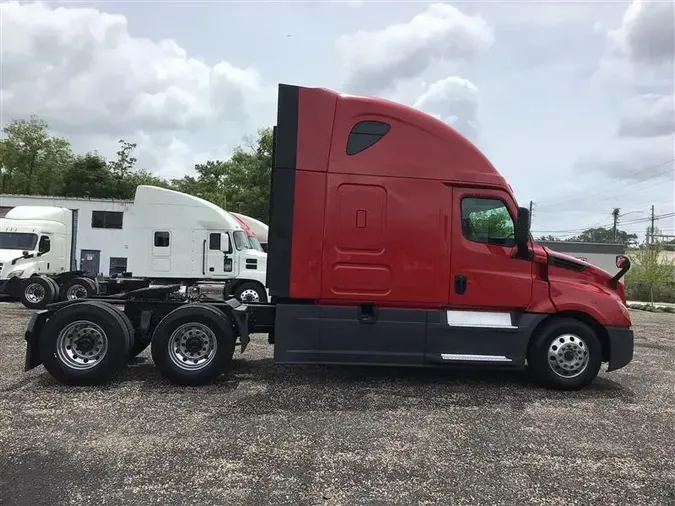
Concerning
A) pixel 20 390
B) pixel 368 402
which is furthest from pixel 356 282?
pixel 20 390

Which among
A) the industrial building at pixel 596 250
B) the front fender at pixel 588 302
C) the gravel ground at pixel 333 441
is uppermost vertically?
the industrial building at pixel 596 250

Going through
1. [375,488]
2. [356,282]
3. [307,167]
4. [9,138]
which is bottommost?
[375,488]

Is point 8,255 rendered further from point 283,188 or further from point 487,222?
point 487,222

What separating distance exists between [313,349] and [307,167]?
2.25m

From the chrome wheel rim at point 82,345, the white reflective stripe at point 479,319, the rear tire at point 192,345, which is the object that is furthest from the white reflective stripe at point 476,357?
the chrome wheel rim at point 82,345

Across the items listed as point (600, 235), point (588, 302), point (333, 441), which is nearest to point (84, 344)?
point (333, 441)

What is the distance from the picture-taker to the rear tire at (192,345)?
669 cm

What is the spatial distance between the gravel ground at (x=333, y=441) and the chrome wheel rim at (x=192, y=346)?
0.35 meters

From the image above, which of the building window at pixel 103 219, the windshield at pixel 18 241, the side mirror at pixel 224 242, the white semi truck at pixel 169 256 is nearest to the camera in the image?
the white semi truck at pixel 169 256

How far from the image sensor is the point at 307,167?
6.71 metres

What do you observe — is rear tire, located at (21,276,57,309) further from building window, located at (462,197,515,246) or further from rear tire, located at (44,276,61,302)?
building window, located at (462,197,515,246)

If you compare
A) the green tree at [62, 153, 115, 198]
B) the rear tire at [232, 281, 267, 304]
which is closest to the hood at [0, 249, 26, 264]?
the rear tire at [232, 281, 267, 304]

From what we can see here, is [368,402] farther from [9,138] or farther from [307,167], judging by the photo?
[9,138]

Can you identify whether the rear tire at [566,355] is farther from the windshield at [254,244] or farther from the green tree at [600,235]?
the green tree at [600,235]
